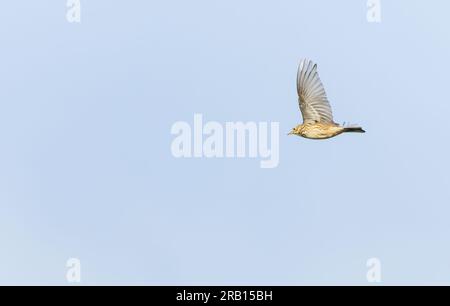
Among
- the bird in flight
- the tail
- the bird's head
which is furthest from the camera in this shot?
the bird's head

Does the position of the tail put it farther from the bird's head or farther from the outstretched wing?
the bird's head

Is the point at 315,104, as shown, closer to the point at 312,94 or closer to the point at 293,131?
the point at 312,94

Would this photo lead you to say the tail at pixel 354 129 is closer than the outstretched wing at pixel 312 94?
Yes


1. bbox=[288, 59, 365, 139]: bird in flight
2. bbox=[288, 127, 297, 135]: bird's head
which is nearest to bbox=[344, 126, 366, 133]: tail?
bbox=[288, 59, 365, 139]: bird in flight

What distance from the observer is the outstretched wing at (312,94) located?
12844mm

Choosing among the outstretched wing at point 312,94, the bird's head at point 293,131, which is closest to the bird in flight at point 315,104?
the outstretched wing at point 312,94

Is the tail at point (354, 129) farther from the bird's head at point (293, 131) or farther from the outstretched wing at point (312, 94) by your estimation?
the bird's head at point (293, 131)

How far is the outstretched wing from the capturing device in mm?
12844

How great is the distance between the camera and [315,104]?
12977 millimetres

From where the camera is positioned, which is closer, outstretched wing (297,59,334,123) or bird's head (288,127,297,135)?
outstretched wing (297,59,334,123)
